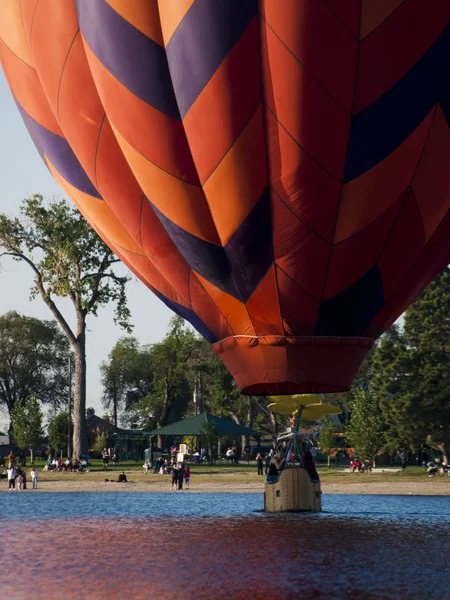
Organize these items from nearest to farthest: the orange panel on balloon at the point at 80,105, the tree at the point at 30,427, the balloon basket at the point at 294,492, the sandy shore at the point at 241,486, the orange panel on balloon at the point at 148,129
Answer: the orange panel on balloon at the point at 148,129
the orange panel on balloon at the point at 80,105
the balloon basket at the point at 294,492
the sandy shore at the point at 241,486
the tree at the point at 30,427

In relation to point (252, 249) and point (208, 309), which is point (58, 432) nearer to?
point (208, 309)

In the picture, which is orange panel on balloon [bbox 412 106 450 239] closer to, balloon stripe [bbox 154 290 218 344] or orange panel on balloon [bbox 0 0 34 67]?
balloon stripe [bbox 154 290 218 344]

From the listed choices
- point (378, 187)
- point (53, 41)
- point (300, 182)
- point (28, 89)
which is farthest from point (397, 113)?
point (28, 89)

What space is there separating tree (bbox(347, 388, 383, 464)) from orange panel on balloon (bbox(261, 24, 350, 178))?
34.4 m

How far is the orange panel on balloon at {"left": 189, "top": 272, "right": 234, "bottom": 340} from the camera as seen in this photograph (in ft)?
50.3

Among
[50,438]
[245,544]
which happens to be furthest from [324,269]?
[50,438]

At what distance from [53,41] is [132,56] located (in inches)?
68.4

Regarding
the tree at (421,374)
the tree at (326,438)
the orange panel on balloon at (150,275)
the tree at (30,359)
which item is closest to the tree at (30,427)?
the tree at (326,438)

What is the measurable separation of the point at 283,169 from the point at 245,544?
4922 mm

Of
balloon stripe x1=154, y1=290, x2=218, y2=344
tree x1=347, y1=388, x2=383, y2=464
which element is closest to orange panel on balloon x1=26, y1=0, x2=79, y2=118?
balloon stripe x1=154, y1=290, x2=218, y2=344

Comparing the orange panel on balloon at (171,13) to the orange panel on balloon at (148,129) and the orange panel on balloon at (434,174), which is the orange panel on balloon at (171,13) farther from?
the orange panel on balloon at (434,174)

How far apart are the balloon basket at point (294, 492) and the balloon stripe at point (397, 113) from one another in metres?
6.10

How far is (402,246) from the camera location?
14.6 metres

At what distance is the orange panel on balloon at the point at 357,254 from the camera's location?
14148 millimetres
